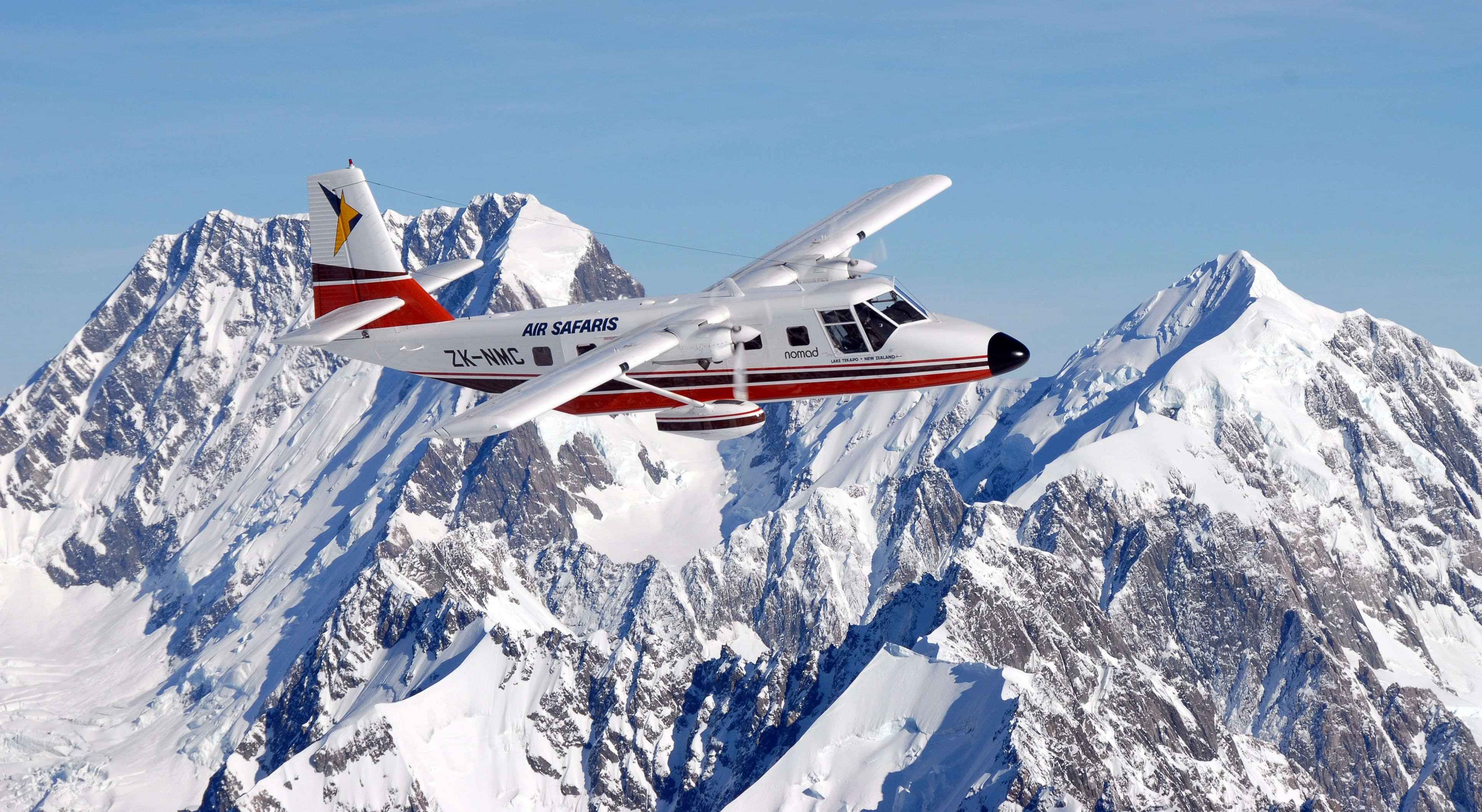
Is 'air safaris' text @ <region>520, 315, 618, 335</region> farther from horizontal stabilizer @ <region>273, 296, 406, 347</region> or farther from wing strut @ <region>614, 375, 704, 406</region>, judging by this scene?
horizontal stabilizer @ <region>273, 296, 406, 347</region>

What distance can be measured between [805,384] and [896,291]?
554 cm

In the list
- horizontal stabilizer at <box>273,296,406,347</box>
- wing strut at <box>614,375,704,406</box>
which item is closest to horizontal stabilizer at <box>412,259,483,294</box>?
horizontal stabilizer at <box>273,296,406,347</box>

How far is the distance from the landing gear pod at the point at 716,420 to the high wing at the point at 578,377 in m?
3.52

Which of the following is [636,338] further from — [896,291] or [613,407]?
[896,291]

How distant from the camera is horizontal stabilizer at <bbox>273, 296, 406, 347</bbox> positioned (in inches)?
2638

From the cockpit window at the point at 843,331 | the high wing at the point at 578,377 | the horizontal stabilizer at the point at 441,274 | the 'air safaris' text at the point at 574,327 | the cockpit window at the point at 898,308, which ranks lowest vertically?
the high wing at the point at 578,377

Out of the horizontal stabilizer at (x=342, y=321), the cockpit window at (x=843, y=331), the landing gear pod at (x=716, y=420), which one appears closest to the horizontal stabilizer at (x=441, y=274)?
the horizontal stabilizer at (x=342, y=321)

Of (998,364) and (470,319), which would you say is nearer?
(998,364)

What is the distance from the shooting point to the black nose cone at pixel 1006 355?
194 feet

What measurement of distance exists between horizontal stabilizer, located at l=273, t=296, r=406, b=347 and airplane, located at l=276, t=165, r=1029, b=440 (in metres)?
0.10

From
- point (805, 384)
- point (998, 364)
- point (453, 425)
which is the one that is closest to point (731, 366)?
point (805, 384)

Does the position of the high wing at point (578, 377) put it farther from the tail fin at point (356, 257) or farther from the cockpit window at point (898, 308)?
the tail fin at point (356, 257)

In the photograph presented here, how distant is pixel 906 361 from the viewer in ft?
198

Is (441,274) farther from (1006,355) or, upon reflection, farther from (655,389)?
(1006,355)
